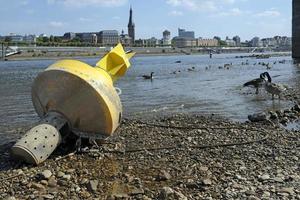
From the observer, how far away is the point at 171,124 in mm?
15047

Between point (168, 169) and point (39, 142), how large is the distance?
2.65m

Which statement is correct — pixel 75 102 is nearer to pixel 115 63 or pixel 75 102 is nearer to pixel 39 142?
pixel 39 142

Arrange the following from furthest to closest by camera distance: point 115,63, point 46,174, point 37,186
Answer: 1. point 115,63
2. point 46,174
3. point 37,186

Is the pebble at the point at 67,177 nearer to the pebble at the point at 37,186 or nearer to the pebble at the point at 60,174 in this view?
the pebble at the point at 60,174

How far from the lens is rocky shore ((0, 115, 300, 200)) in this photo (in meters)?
8.14

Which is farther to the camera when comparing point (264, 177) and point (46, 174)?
point (46, 174)

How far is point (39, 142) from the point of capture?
978cm

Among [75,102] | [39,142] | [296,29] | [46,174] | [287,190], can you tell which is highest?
[296,29]

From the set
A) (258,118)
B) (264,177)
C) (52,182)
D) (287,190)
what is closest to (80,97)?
(52,182)

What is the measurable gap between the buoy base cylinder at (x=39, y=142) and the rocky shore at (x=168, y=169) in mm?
191

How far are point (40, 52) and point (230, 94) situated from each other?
133465 mm

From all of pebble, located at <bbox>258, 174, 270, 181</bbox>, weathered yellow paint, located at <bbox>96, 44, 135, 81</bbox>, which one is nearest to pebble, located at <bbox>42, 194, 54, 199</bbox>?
pebble, located at <bbox>258, 174, 270, 181</bbox>

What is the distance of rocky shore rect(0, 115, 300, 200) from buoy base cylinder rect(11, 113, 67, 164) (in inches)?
7.5

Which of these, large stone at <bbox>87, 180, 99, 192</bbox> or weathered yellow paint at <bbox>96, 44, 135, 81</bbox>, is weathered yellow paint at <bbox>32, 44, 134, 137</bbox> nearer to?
weathered yellow paint at <bbox>96, 44, 135, 81</bbox>
